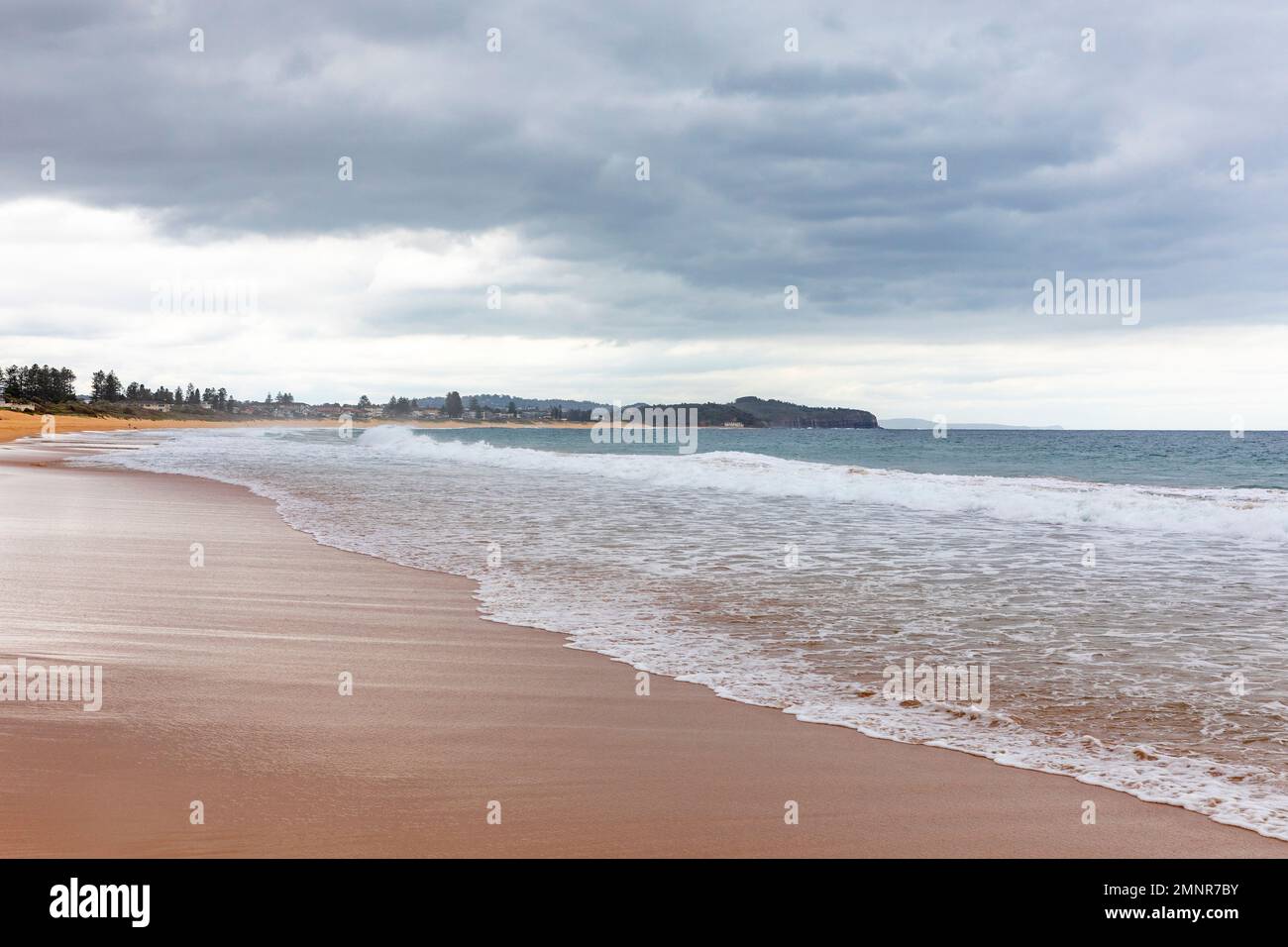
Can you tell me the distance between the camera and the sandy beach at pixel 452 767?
3.54 meters

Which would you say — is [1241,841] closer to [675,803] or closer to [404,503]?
[675,803]

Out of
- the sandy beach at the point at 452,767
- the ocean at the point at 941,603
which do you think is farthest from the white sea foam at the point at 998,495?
the sandy beach at the point at 452,767

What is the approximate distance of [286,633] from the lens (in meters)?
6.99

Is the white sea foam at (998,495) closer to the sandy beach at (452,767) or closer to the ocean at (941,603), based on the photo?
the ocean at (941,603)

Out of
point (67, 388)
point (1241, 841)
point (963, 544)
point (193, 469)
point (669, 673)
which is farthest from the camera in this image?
point (67, 388)

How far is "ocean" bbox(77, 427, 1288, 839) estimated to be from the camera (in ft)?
16.1

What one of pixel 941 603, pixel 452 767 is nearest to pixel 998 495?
pixel 941 603

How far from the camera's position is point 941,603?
8.58 meters

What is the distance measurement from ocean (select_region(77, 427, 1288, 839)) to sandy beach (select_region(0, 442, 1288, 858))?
1.45ft

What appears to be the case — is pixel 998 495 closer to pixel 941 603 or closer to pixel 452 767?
pixel 941 603

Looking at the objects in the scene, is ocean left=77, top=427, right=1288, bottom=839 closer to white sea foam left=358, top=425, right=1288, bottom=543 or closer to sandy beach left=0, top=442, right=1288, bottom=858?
white sea foam left=358, top=425, right=1288, bottom=543

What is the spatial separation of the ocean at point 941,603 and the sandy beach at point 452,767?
44cm
